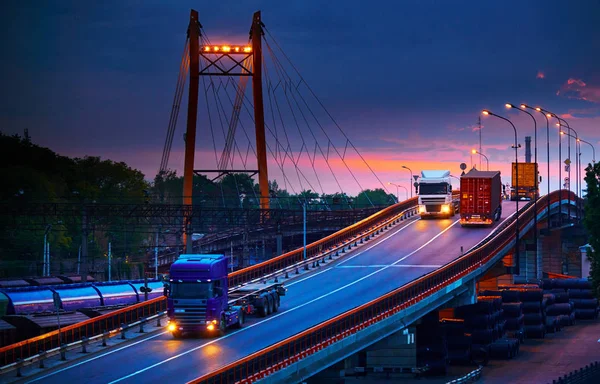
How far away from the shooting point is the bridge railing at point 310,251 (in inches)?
2314

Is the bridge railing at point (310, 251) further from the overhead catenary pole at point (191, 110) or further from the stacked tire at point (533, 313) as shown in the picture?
the overhead catenary pole at point (191, 110)

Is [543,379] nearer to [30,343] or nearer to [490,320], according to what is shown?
[490,320]

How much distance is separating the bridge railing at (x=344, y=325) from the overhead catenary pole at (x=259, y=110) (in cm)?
4377

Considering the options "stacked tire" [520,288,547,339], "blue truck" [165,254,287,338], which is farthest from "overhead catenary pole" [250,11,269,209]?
"blue truck" [165,254,287,338]

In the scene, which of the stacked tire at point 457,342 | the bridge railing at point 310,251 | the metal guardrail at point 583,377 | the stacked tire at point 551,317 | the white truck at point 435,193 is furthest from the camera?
the white truck at point 435,193

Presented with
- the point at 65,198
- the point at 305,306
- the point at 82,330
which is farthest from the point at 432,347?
the point at 65,198

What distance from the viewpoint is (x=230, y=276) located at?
56.3 meters

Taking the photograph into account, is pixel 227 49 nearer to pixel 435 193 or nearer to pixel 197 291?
pixel 435 193

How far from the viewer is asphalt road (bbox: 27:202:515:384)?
38.7 metres

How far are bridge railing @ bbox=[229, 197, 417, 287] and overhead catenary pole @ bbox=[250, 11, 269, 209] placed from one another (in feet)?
69.6

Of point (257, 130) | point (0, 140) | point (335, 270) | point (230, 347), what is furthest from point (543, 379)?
point (0, 140)

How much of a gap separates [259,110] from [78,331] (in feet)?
233

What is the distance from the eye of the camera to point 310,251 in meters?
69.7

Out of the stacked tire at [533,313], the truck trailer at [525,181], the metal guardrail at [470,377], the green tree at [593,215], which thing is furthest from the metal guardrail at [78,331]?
the truck trailer at [525,181]
